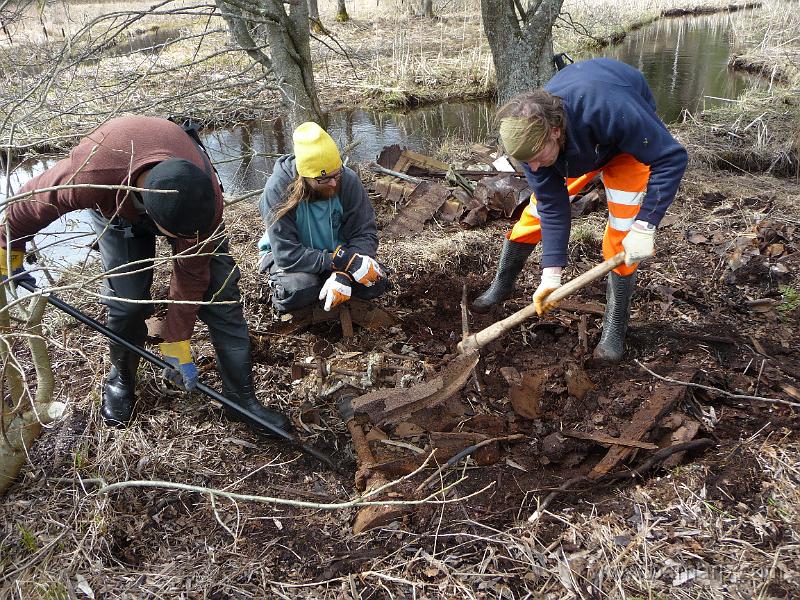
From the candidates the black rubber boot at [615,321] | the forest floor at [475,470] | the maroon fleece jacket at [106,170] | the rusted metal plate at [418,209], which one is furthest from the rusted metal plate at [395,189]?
the maroon fleece jacket at [106,170]

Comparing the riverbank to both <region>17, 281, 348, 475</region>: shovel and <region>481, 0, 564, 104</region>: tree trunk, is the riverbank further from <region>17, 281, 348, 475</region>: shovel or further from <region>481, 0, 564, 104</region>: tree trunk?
<region>17, 281, 348, 475</region>: shovel

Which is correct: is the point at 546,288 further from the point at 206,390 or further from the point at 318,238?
the point at 206,390

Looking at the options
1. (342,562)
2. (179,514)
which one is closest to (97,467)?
(179,514)

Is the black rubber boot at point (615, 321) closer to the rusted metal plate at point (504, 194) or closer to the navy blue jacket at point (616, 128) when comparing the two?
the navy blue jacket at point (616, 128)

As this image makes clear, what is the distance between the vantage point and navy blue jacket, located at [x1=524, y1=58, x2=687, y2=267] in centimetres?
261

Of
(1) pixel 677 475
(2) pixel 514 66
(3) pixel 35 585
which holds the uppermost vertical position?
(2) pixel 514 66

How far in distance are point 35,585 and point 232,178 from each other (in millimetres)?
5700

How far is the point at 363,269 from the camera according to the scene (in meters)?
3.57

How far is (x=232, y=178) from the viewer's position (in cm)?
725

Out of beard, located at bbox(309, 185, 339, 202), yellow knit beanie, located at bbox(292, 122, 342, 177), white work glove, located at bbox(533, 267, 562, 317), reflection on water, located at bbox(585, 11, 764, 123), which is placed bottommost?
reflection on water, located at bbox(585, 11, 764, 123)

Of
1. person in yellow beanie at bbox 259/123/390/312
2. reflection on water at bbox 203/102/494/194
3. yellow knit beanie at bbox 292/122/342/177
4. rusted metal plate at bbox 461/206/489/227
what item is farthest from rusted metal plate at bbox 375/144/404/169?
yellow knit beanie at bbox 292/122/342/177

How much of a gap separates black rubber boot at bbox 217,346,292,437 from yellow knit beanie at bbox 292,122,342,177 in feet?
3.47

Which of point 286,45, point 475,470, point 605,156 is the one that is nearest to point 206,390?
point 475,470

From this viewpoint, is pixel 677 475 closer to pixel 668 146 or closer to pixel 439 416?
pixel 439 416
